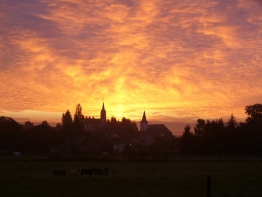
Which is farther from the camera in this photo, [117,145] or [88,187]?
[117,145]

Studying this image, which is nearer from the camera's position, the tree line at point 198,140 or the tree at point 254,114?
the tree line at point 198,140


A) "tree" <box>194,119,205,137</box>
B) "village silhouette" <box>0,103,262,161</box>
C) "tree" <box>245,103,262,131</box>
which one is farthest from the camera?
"tree" <box>245,103,262,131</box>

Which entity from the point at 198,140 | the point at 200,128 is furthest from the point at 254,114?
the point at 198,140

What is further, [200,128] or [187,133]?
[200,128]

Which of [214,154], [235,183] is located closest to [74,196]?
[235,183]

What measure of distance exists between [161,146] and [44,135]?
33.9 metres

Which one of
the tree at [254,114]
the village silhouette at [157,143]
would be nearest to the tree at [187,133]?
the village silhouette at [157,143]

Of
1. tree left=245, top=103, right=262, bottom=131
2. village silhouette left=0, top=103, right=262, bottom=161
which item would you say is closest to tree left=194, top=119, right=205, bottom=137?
village silhouette left=0, top=103, right=262, bottom=161

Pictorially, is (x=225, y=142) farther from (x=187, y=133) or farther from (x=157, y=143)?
(x=157, y=143)

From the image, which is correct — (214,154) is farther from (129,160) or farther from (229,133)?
(129,160)

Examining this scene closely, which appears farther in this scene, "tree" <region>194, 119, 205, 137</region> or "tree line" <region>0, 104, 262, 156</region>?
"tree" <region>194, 119, 205, 137</region>

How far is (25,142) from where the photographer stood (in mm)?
99312

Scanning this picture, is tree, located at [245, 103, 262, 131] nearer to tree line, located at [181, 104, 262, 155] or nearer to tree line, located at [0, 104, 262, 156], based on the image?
tree line, located at [0, 104, 262, 156]

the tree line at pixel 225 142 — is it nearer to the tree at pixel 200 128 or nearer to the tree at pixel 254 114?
the tree at pixel 200 128
